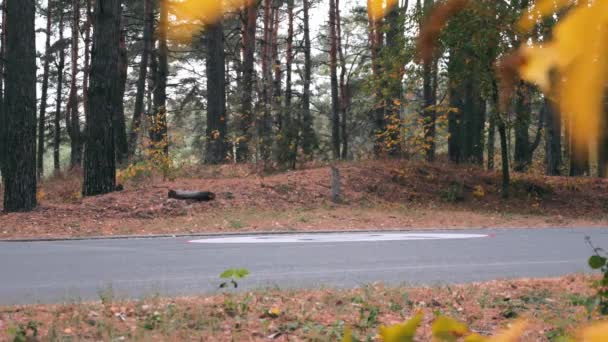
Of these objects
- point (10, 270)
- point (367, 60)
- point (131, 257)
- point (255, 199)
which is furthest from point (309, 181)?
point (367, 60)

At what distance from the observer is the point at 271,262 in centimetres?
1018

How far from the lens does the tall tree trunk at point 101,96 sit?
18469 millimetres

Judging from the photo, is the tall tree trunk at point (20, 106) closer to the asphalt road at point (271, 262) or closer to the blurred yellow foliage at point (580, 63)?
the asphalt road at point (271, 262)

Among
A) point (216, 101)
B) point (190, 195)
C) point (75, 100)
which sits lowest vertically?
point (190, 195)

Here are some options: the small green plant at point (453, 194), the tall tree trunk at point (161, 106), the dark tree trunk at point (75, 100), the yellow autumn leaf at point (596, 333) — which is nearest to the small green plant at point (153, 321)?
the tall tree trunk at point (161, 106)

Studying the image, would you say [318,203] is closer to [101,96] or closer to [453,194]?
[453,194]

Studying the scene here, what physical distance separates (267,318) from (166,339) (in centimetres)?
102

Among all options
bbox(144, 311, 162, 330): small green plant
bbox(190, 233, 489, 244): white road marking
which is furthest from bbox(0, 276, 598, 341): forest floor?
bbox(190, 233, 489, 244): white road marking

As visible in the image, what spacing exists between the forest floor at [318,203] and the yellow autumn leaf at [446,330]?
1424 cm

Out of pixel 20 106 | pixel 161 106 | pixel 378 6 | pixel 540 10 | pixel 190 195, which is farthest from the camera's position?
A: pixel 161 106

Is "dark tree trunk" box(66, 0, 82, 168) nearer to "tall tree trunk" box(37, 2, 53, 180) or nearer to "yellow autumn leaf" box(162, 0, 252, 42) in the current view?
"tall tree trunk" box(37, 2, 53, 180)

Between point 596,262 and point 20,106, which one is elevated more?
point 20,106

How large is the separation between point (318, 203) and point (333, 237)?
4.69 meters

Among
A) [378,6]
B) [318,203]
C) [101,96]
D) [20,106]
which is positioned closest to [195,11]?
[378,6]
